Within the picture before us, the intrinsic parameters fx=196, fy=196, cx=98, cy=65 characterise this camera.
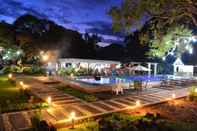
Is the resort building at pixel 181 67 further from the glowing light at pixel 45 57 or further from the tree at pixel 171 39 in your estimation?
the tree at pixel 171 39

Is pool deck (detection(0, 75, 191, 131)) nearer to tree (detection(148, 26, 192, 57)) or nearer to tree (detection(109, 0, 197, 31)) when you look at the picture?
tree (detection(148, 26, 192, 57))

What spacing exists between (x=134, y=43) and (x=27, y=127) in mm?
35363

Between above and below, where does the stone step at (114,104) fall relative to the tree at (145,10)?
below

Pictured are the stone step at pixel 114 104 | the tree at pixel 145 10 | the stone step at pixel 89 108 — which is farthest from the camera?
→ the stone step at pixel 114 104

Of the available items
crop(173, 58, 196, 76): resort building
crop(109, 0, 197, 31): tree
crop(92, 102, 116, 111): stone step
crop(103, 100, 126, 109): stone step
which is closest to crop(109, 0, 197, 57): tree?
crop(109, 0, 197, 31): tree

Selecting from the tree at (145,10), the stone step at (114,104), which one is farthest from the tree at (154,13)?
the stone step at (114,104)

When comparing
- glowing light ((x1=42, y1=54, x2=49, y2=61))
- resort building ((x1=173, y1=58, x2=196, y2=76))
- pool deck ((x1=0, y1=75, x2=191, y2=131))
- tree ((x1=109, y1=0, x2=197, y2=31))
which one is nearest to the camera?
tree ((x1=109, y1=0, x2=197, y2=31))

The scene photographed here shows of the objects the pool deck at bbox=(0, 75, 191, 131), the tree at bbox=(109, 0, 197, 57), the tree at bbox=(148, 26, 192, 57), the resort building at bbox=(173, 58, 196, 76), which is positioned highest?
the tree at bbox=(109, 0, 197, 57)

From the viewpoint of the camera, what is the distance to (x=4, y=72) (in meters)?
30.5

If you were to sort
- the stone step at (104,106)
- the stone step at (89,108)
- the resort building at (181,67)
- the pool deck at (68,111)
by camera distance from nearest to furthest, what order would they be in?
the pool deck at (68,111) → the stone step at (89,108) → the stone step at (104,106) → the resort building at (181,67)

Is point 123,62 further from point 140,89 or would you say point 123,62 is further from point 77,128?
point 77,128

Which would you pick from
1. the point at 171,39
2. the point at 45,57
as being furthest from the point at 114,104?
the point at 45,57

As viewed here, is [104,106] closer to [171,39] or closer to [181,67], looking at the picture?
[171,39]

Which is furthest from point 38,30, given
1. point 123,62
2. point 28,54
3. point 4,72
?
point 123,62
